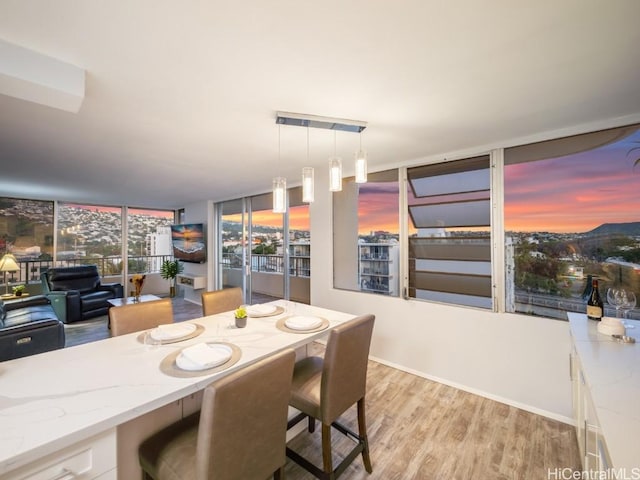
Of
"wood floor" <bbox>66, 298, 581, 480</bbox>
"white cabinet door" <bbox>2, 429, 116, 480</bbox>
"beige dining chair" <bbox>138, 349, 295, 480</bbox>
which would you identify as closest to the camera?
"white cabinet door" <bbox>2, 429, 116, 480</bbox>

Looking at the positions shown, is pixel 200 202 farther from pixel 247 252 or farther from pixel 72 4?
pixel 72 4

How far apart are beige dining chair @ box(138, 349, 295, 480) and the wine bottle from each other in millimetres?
2157

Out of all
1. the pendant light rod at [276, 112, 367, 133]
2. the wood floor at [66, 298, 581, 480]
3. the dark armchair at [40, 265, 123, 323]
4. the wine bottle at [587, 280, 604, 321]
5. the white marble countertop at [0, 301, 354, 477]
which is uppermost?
the pendant light rod at [276, 112, 367, 133]

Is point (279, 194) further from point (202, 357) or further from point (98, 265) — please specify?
point (98, 265)

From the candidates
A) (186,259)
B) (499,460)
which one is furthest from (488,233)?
(186,259)

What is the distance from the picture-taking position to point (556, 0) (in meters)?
1.00

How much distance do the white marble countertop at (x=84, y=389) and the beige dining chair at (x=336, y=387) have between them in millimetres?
274

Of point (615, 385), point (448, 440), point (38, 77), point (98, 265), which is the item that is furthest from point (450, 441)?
point (98, 265)

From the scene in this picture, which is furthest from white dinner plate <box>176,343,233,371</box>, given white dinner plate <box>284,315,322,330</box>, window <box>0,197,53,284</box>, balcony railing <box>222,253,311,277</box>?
window <box>0,197,53,284</box>

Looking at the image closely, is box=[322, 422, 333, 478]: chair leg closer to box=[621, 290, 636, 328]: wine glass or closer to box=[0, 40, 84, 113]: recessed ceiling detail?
box=[621, 290, 636, 328]: wine glass

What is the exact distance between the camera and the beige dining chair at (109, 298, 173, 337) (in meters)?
1.80

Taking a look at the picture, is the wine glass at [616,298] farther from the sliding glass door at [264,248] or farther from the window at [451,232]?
the sliding glass door at [264,248]

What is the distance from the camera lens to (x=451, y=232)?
2797mm

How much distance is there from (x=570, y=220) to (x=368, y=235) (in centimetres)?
190
